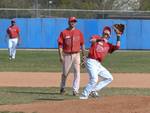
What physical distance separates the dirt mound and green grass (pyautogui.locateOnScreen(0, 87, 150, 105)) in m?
1.73

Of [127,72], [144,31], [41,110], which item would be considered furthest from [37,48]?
[41,110]

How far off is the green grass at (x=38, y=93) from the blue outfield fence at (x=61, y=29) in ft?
86.8

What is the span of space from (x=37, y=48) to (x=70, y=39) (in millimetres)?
28753

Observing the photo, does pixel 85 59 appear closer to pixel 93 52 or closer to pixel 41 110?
pixel 93 52

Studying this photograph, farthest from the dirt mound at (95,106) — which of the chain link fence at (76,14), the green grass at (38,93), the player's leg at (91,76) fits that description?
the chain link fence at (76,14)

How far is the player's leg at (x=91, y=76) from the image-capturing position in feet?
43.4

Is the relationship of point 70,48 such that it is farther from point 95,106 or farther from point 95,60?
point 95,106

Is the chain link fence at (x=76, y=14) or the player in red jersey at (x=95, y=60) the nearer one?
the player in red jersey at (x=95, y=60)

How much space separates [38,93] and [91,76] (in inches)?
98.3

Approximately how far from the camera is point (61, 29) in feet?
140

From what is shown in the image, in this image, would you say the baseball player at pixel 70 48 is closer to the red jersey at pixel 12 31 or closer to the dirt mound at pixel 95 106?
the dirt mound at pixel 95 106

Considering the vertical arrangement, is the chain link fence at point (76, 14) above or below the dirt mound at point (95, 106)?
below

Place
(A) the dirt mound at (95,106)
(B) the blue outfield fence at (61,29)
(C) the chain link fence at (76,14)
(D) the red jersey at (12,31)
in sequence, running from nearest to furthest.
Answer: (A) the dirt mound at (95,106) → (D) the red jersey at (12,31) → (B) the blue outfield fence at (61,29) → (C) the chain link fence at (76,14)

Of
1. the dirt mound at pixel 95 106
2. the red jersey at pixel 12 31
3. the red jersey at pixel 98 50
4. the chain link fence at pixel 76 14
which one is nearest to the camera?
the dirt mound at pixel 95 106
